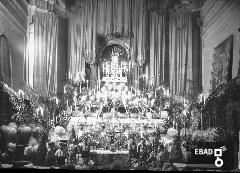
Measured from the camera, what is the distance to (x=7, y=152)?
9.09 meters

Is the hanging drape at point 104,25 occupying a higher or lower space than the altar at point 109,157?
higher

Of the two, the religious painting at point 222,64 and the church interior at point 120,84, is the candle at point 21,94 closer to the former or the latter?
the church interior at point 120,84

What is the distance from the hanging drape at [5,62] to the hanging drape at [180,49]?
12.4 ft

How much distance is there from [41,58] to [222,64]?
4206mm

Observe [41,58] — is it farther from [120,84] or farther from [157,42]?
[157,42]

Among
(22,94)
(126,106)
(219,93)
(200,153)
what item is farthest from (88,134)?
(219,93)

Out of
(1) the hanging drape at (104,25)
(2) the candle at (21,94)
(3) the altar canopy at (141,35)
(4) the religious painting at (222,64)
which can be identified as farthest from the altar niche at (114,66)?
(4) the religious painting at (222,64)

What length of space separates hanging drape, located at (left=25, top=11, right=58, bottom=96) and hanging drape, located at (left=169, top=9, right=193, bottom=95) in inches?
Answer: 110

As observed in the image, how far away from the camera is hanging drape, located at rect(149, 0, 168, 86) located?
32.7 feet

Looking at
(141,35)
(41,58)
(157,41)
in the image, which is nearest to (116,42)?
(141,35)

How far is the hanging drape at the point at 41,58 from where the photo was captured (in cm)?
979

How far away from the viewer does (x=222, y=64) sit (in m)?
9.58

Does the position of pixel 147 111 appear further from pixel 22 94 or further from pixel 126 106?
pixel 22 94

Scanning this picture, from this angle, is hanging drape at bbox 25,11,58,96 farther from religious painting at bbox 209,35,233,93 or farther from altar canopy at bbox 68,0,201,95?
religious painting at bbox 209,35,233,93
